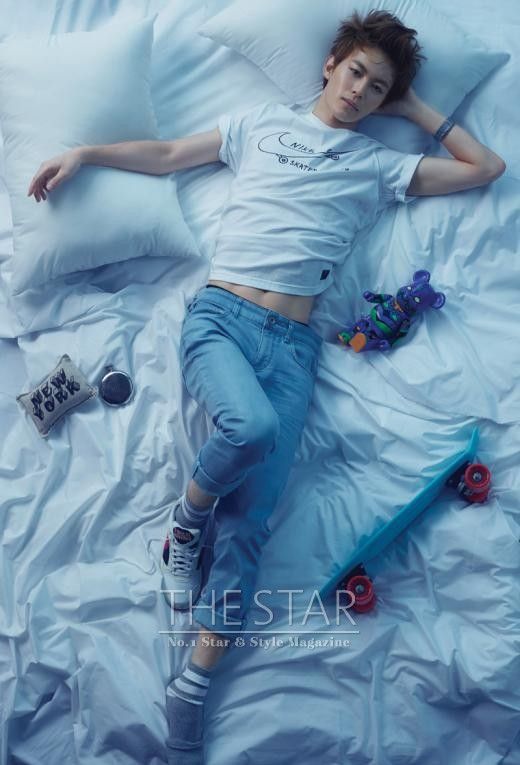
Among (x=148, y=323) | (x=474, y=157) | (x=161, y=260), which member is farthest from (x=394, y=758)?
(x=474, y=157)

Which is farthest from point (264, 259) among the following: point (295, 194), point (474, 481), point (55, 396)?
point (474, 481)

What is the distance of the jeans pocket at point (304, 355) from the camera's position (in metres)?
1.61

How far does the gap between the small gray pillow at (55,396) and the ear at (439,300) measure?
78 centimetres

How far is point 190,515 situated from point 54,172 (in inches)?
31.0

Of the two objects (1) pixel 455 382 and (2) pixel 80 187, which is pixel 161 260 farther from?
(1) pixel 455 382

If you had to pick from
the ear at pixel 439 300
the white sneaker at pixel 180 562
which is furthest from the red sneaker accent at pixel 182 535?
the ear at pixel 439 300

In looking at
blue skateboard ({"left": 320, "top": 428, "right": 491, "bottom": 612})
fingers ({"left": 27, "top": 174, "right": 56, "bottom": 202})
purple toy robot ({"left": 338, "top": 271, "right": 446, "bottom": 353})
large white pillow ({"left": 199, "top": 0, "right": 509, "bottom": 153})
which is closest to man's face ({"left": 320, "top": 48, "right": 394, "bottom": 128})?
A: large white pillow ({"left": 199, "top": 0, "right": 509, "bottom": 153})

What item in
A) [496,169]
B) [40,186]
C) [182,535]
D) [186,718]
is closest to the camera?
[186,718]

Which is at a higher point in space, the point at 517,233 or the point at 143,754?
the point at 517,233

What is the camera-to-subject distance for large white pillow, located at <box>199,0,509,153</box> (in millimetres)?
1732

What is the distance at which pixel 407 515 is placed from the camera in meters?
1.54

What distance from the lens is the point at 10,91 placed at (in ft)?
5.46

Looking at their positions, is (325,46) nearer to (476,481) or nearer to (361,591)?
(476,481)

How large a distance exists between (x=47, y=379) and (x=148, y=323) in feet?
0.85
